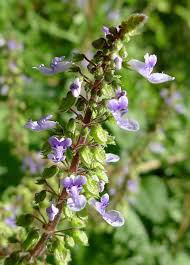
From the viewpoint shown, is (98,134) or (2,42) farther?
(2,42)

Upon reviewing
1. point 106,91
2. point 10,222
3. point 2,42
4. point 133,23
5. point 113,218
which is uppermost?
point 2,42

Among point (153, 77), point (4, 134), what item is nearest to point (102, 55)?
point (153, 77)

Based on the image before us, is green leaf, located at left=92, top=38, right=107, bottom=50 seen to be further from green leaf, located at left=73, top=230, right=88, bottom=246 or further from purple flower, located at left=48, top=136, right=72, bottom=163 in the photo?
green leaf, located at left=73, top=230, right=88, bottom=246

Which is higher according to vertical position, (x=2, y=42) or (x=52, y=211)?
(x=2, y=42)

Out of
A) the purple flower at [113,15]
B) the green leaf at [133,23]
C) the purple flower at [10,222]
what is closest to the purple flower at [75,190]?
the green leaf at [133,23]

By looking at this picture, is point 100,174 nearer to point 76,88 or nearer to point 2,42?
point 76,88

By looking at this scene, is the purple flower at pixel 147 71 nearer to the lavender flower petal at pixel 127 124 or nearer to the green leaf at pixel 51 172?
the lavender flower petal at pixel 127 124

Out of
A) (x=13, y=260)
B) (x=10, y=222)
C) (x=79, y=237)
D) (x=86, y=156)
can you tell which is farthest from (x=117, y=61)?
(x=10, y=222)
